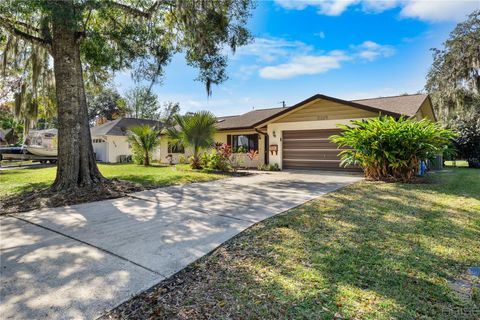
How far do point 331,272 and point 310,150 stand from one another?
35.7ft

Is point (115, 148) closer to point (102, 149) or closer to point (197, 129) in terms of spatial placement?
point (102, 149)

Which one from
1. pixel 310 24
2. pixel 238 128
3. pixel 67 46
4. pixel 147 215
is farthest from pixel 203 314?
pixel 238 128

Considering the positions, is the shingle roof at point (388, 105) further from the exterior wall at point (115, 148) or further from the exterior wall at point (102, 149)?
the exterior wall at point (102, 149)

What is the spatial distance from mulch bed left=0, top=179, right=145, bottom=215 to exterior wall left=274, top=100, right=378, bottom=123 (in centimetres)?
863

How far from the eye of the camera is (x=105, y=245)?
11.3 feet

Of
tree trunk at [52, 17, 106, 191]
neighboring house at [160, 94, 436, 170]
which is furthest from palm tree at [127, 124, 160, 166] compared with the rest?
tree trunk at [52, 17, 106, 191]

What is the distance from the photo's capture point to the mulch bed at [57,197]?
18.4 feet

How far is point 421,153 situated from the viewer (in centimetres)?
834

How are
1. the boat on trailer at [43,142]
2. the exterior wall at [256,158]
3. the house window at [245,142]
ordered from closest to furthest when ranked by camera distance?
1. the exterior wall at [256,158]
2. the house window at [245,142]
3. the boat on trailer at [43,142]

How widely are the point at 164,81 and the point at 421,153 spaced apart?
962cm

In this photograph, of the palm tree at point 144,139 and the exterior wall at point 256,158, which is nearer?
the exterior wall at point 256,158

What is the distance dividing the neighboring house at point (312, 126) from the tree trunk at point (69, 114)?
27.9ft

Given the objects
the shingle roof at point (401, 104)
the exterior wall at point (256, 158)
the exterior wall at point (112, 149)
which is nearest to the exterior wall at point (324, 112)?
the shingle roof at point (401, 104)

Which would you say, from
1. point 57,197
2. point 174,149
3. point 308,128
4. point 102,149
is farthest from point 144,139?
point 57,197
